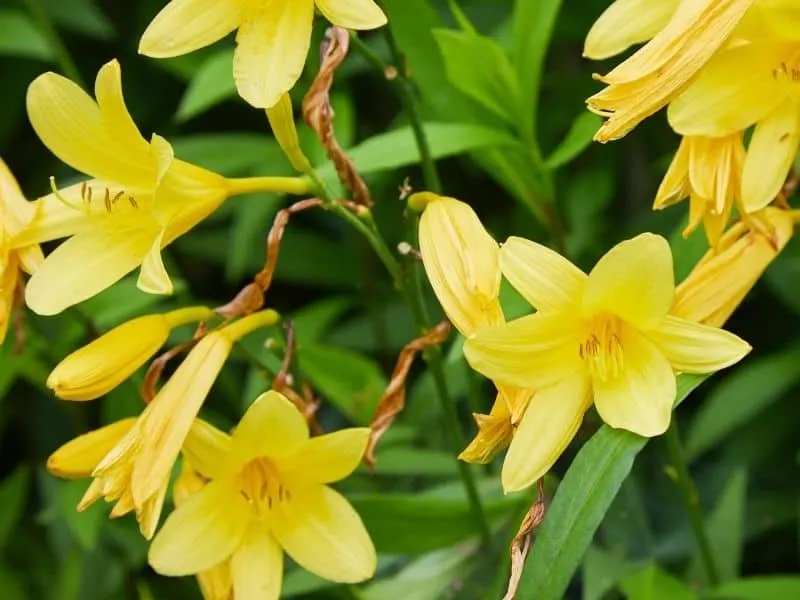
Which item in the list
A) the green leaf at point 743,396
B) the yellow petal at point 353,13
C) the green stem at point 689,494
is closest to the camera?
the yellow petal at point 353,13

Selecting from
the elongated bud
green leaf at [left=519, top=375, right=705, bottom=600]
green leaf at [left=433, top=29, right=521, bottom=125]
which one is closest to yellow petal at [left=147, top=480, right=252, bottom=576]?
the elongated bud

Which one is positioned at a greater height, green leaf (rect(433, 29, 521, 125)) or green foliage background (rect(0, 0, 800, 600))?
green leaf (rect(433, 29, 521, 125))

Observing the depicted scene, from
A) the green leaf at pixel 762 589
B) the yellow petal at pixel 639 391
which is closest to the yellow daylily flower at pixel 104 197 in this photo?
the yellow petal at pixel 639 391

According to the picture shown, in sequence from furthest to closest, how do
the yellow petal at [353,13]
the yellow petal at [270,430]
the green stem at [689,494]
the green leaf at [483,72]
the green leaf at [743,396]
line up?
1. the green leaf at [743,396]
2. the green leaf at [483,72]
3. the green stem at [689,494]
4. the yellow petal at [270,430]
5. the yellow petal at [353,13]

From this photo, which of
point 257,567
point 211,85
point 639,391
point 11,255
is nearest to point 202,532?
point 257,567

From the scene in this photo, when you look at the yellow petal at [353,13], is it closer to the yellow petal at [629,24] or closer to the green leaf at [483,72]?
the yellow petal at [629,24]

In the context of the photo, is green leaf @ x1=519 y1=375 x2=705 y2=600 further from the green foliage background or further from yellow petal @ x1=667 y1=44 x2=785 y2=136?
yellow petal @ x1=667 y1=44 x2=785 y2=136
